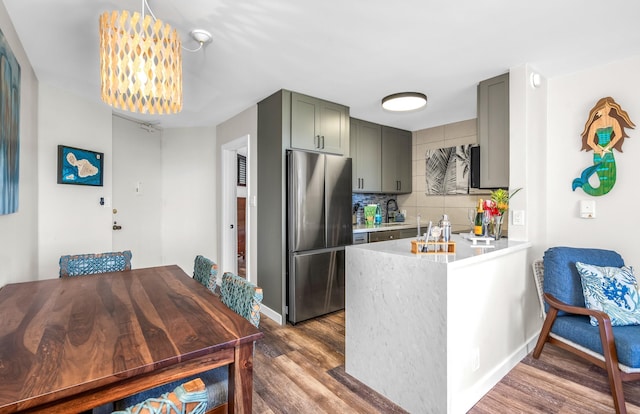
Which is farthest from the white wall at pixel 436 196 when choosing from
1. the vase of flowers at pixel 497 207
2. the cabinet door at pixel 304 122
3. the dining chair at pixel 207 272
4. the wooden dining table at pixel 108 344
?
the wooden dining table at pixel 108 344

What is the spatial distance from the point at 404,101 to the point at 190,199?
3.23 metres

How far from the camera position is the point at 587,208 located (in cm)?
254

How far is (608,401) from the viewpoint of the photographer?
72.4 inches

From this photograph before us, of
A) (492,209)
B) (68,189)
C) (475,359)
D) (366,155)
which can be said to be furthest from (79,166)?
(492,209)

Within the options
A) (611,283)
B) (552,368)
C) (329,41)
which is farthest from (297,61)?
(552,368)

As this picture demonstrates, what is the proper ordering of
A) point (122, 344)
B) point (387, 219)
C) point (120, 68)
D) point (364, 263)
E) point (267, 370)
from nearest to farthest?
1. point (122, 344)
2. point (120, 68)
3. point (364, 263)
4. point (267, 370)
5. point (387, 219)

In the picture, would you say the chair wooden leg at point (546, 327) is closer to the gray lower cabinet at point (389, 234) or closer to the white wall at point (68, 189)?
the gray lower cabinet at point (389, 234)

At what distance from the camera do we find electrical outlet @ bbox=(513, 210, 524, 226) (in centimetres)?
249

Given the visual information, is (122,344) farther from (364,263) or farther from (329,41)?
(329,41)

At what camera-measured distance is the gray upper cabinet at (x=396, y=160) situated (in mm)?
4395

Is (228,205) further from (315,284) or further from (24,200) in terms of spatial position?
(24,200)

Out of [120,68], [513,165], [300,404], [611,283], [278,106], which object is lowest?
[300,404]

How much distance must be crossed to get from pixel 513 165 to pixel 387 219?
2.45 meters

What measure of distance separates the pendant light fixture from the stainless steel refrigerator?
1.56 m
